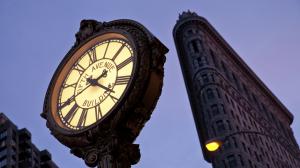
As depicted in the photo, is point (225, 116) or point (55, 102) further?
point (225, 116)

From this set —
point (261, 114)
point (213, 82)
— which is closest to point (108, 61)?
point (213, 82)

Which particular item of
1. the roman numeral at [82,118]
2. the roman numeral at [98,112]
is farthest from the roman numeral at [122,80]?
the roman numeral at [82,118]

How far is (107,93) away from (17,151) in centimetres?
9383

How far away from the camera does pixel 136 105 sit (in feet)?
15.7

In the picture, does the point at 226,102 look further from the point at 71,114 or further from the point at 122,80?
the point at 122,80

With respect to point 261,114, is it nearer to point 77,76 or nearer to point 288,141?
point 288,141

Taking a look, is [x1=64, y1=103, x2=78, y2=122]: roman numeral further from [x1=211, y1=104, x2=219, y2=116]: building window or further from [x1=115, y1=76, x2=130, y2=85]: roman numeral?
[x1=211, y1=104, x2=219, y2=116]: building window

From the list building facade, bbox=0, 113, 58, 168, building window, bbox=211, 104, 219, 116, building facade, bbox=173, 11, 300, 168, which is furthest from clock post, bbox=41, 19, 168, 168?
building facade, bbox=0, 113, 58, 168

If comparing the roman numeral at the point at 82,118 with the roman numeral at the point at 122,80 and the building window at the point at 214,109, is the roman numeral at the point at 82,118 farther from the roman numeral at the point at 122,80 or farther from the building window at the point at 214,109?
the building window at the point at 214,109

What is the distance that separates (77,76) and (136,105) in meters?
1.02

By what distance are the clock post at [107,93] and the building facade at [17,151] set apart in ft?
289

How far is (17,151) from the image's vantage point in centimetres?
9500

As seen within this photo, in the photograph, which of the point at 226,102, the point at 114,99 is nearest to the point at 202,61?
the point at 226,102

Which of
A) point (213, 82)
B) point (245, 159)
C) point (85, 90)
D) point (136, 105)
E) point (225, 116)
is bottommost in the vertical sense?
point (136, 105)
